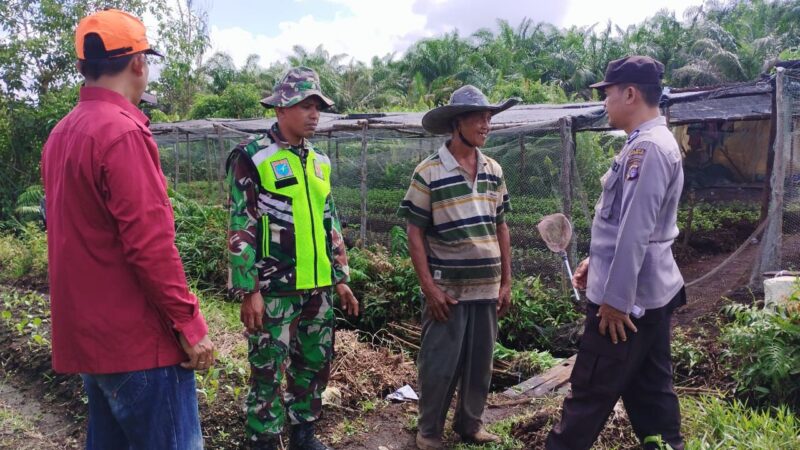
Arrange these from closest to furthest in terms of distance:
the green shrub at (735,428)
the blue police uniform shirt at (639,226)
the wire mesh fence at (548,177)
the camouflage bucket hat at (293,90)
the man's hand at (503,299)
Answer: the blue police uniform shirt at (639,226) → the green shrub at (735,428) → the camouflage bucket hat at (293,90) → the man's hand at (503,299) → the wire mesh fence at (548,177)

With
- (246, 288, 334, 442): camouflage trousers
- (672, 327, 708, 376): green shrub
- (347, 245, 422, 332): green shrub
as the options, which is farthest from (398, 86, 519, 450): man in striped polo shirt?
(347, 245, 422, 332): green shrub

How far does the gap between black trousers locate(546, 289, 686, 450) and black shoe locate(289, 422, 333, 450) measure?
3.95 ft

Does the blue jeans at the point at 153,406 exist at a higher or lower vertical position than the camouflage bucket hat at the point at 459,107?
lower

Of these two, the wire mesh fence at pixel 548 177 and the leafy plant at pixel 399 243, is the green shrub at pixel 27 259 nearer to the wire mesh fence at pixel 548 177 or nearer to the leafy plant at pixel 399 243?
the wire mesh fence at pixel 548 177

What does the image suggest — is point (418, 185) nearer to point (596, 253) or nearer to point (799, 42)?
point (596, 253)

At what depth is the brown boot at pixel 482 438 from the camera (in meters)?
3.46

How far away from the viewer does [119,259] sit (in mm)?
2045

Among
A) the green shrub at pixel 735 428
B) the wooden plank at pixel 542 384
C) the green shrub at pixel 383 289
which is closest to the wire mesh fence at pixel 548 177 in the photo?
the green shrub at pixel 383 289

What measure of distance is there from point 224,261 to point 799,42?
22306 mm

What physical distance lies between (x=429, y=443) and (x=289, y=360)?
89 cm

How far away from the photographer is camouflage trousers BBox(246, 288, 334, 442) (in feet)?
10.1

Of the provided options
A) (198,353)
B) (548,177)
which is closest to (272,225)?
(198,353)

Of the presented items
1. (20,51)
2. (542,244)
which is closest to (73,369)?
(542,244)

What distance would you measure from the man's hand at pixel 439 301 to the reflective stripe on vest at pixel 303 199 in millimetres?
527
